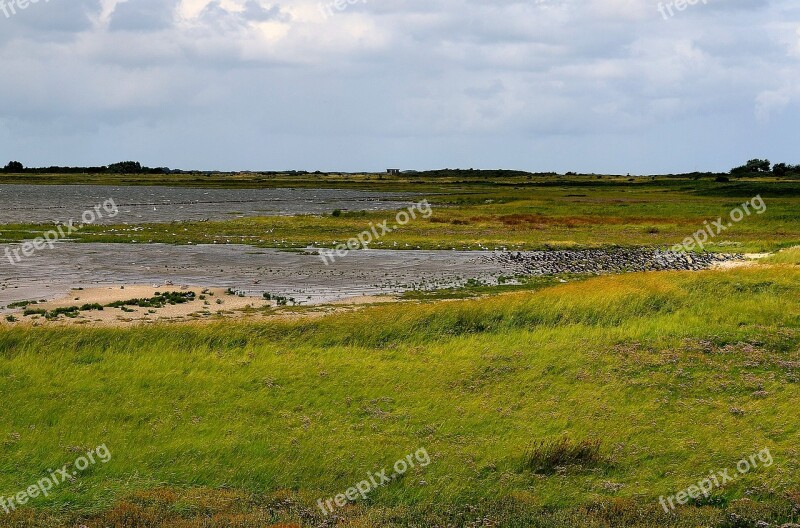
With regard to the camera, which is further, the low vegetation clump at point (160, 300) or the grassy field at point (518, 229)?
the grassy field at point (518, 229)

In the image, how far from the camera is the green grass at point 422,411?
1616 cm

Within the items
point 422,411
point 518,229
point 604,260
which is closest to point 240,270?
point 604,260

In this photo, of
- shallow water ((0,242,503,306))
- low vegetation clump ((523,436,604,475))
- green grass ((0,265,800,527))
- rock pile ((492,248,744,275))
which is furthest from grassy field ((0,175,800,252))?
low vegetation clump ((523,436,604,475))

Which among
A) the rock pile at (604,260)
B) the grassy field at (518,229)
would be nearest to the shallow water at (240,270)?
the rock pile at (604,260)

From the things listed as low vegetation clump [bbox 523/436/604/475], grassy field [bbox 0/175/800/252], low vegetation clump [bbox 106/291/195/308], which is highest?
grassy field [bbox 0/175/800/252]

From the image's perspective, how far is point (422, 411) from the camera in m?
20.3

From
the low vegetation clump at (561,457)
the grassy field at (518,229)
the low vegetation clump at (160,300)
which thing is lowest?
the low vegetation clump at (561,457)

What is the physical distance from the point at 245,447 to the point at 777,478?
11603 millimetres

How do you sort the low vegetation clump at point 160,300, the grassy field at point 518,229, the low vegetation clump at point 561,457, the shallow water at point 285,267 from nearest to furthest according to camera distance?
the low vegetation clump at point 561,457, the low vegetation clump at point 160,300, the shallow water at point 285,267, the grassy field at point 518,229

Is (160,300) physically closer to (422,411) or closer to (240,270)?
(240,270)

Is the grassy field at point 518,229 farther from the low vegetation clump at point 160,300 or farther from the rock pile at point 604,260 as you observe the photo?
the low vegetation clump at point 160,300

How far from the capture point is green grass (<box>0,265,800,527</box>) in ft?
53.0

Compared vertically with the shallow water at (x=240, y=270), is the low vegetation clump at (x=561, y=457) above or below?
below

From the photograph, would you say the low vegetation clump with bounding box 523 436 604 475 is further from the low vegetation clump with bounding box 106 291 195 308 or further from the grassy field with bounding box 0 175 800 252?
the grassy field with bounding box 0 175 800 252
